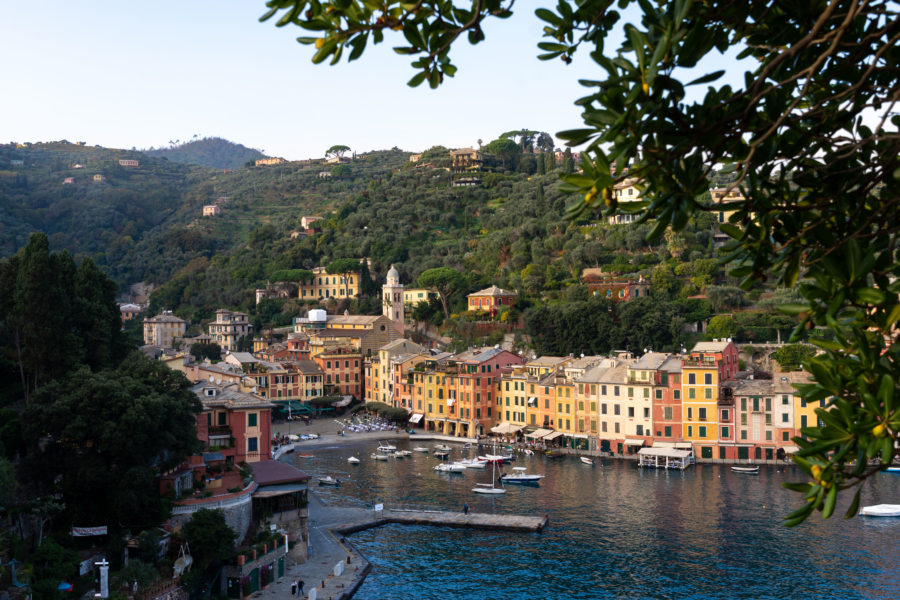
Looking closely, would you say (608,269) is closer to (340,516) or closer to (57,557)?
(340,516)

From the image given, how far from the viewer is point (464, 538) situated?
95.3 feet

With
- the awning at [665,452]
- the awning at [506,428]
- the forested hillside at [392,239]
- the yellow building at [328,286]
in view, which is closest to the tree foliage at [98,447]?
the awning at [665,452]

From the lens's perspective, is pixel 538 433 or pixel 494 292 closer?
pixel 538 433

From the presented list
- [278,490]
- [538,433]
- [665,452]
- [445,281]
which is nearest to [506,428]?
[538,433]

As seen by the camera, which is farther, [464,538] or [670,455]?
[670,455]

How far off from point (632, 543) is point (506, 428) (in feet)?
76.3

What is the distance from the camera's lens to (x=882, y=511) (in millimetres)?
30062

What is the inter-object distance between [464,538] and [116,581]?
13827 mm

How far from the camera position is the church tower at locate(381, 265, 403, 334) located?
70125 mm

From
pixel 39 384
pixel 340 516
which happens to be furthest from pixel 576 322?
pixel 39 384

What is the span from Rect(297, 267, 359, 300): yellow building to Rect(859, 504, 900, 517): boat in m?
53.7

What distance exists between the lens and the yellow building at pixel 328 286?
77688 millimetres

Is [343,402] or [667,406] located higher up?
[667,406]

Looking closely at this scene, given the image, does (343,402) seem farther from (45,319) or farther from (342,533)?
(45,319)
